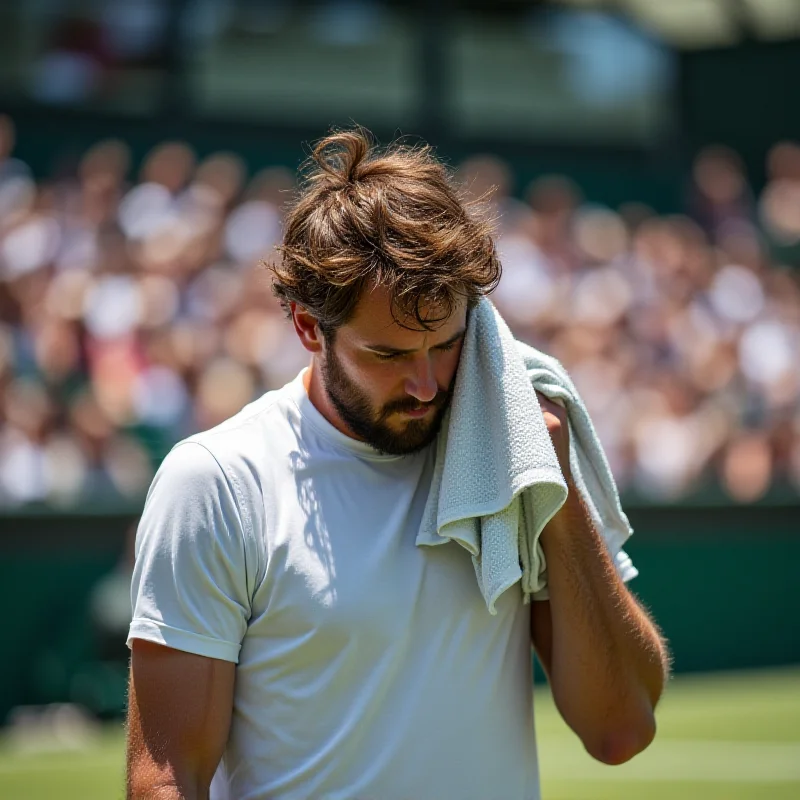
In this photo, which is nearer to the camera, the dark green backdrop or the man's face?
the man's face

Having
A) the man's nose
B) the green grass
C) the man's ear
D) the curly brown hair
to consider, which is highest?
the curly brown hair

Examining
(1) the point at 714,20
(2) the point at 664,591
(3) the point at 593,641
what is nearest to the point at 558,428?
(3) the point at 593,641

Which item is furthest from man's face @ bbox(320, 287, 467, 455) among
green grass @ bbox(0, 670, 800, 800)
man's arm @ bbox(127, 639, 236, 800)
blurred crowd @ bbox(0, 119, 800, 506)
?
blurred crowd @ bbox(0, 119, 800, 506)

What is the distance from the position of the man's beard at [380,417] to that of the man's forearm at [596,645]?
0.28 m

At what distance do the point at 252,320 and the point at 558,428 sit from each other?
6.50 meters

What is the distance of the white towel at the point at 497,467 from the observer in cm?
242

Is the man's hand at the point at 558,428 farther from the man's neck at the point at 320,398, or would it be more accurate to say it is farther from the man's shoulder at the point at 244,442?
the man's shoulder at the point at 244,442

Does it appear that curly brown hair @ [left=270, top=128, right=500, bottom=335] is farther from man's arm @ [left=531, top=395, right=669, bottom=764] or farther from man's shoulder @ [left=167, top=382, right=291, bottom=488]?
man's arm @ [left=531, top=395, right=669, bottom=764]

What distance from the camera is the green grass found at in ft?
19.8

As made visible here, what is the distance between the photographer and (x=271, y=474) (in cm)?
244

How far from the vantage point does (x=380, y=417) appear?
8.10 feet

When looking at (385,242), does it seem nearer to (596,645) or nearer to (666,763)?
(596,645)

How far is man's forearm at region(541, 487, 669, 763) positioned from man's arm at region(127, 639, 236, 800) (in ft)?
2.03

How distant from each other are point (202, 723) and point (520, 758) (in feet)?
1.95
